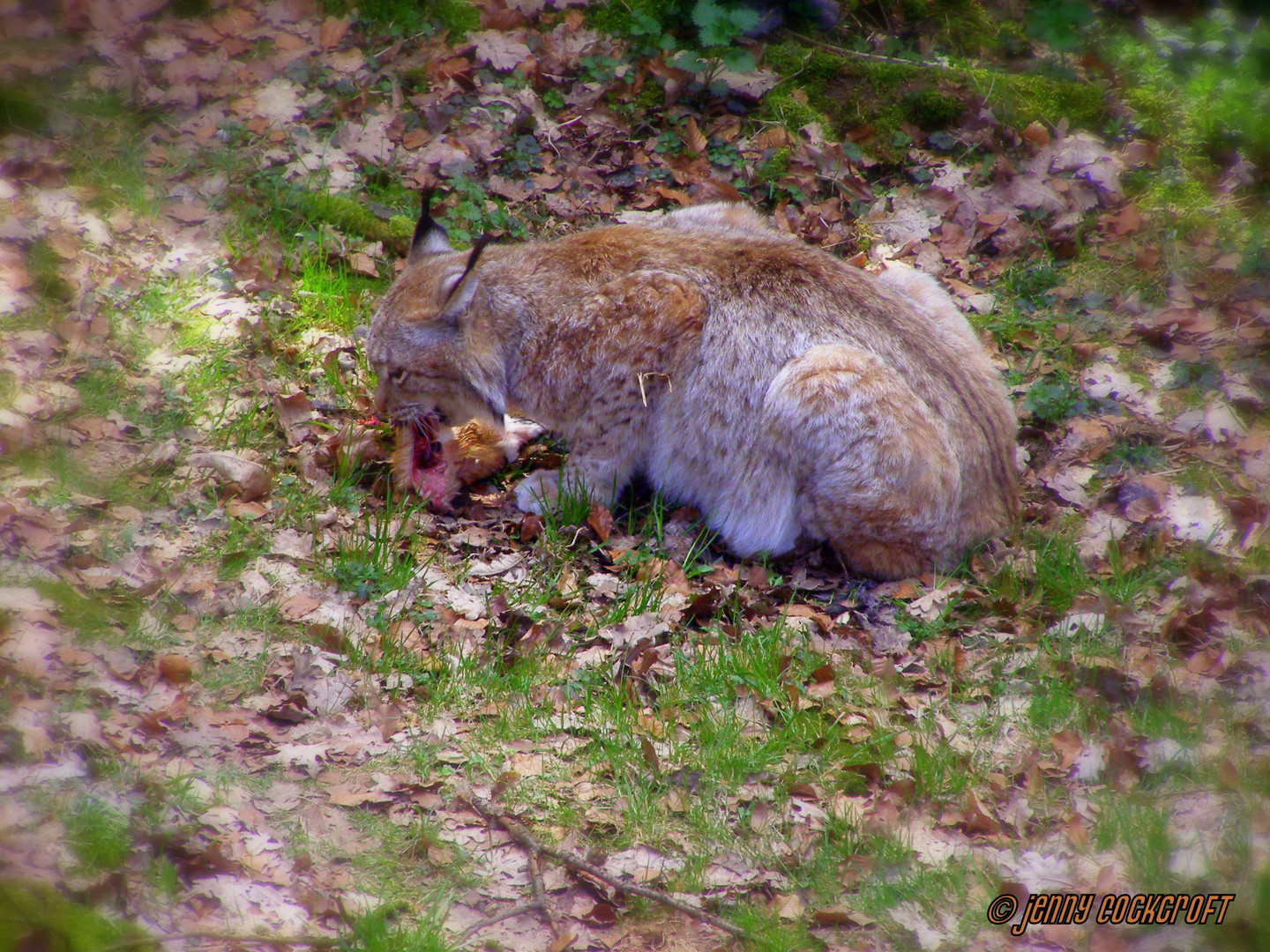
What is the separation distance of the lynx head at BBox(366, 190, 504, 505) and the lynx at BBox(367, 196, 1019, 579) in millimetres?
11

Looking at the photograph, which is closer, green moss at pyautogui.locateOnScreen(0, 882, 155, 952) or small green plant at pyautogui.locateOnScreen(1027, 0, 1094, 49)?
green moss at pyautogui.locateOnScreen(0, 882, 155, 952)

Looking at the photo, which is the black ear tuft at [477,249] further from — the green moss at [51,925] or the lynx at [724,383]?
the green moss at [51,925]

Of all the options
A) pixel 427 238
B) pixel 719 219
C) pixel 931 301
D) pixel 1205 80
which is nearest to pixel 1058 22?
pixel 1205 80

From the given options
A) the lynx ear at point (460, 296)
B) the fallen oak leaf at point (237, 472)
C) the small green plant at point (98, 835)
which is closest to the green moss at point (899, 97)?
the lynx ear at point (460, 296)

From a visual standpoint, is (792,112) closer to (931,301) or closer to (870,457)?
(931,301)

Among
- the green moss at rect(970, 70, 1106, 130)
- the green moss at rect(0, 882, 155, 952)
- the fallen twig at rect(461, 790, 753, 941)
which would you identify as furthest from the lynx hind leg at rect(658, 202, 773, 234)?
the green moss at rect(0, 882, 155, 952)

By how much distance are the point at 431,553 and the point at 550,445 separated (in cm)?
131

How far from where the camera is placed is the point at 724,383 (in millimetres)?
5262

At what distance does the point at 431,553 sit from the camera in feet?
16.3

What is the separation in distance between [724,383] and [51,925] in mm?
3747

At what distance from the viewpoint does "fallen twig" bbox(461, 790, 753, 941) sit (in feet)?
10.7

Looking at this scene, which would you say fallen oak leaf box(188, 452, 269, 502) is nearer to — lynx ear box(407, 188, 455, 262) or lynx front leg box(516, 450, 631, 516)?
lynx front leg box(516, 450, 631, 516)

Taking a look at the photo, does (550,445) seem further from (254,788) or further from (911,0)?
(911,0)

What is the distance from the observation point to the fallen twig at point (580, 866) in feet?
10.7
